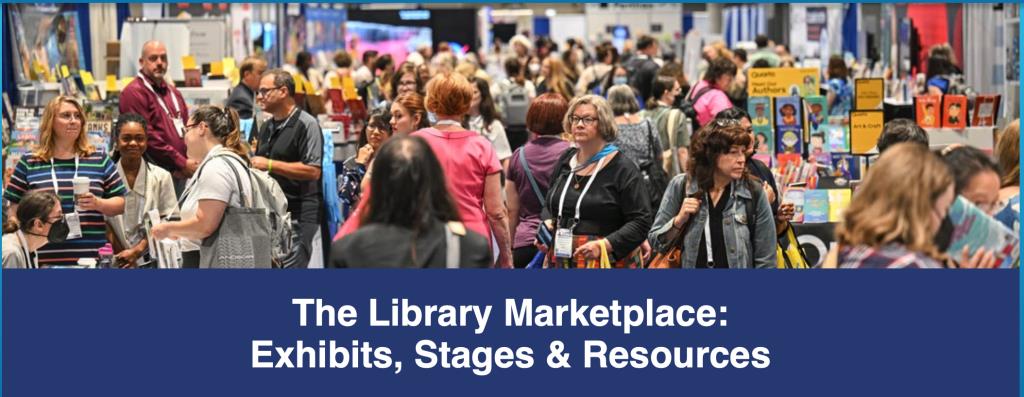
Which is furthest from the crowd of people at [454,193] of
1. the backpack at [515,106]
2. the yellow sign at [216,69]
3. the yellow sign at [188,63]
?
the backpack at [515,106]

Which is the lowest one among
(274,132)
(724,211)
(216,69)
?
(724,211)

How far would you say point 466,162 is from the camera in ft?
17.9

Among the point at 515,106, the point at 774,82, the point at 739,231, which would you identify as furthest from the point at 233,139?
the point at 515,106

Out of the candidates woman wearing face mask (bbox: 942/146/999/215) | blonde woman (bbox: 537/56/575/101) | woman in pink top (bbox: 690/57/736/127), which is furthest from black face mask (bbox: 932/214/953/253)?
blonde woman (bbox: 537/56/575/101)

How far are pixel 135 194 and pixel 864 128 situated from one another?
12.4ft

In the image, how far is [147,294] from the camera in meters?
3.92

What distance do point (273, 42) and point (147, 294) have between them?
1676 centimetres

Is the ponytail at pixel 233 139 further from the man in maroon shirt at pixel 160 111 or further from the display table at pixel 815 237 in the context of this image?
the display table at pixel 815 237

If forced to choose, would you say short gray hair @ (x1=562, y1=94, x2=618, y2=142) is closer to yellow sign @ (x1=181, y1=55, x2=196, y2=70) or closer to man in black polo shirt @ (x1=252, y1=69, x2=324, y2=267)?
man in black polo shirt @ (x1=252, y1=69, x2=324, y2=267)

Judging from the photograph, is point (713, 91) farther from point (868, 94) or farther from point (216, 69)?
point (216, 69)

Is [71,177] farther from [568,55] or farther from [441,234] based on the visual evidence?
[568,55]

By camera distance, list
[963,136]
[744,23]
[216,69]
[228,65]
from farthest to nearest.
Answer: [744,23] < [228,65] < [216,69] < [963,136]

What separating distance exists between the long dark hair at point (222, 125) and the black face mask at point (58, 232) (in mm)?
665

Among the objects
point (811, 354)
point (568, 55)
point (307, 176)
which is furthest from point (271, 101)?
point (568, 55)
